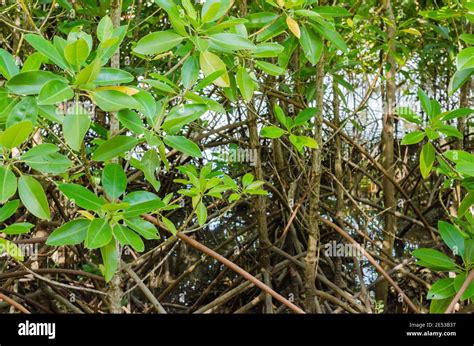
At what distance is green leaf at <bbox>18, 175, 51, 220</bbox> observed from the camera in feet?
2.69

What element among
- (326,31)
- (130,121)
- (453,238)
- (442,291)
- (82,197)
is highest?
(326,31)

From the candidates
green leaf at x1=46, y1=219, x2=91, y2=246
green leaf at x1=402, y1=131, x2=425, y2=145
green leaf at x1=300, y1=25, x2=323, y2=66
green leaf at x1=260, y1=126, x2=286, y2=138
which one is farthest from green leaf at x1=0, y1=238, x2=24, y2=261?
green leaf at x1=402, y1=131, x2=425, y2=145

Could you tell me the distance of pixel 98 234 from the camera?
836 millimetres

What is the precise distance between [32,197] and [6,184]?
57 millimetres

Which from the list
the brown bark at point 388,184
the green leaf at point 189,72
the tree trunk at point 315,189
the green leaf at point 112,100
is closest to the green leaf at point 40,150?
the green leaf at point 112,100

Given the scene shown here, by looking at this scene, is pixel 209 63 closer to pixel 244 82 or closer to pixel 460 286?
pixel 244 82

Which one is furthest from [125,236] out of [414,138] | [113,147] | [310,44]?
[414,138]

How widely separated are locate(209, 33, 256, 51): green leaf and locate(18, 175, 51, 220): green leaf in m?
0.34

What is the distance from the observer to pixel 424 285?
1.91 metres

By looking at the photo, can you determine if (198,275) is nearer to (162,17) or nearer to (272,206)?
(272,206)

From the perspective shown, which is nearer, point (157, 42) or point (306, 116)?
point (157, 42)

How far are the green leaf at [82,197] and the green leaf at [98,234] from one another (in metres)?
0.03
